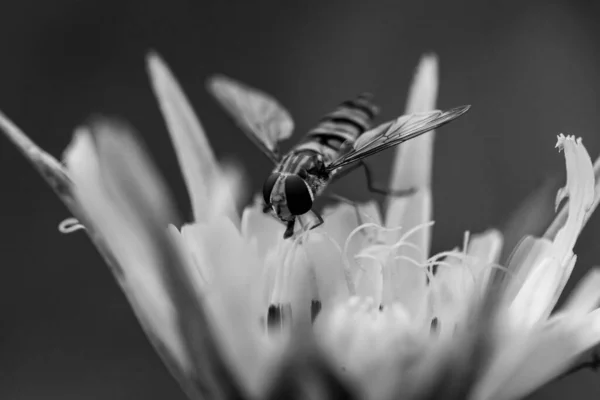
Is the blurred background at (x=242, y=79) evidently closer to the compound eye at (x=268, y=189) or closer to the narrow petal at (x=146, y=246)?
the compound eye at (x=268, y=189)

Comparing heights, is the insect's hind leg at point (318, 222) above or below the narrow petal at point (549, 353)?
above

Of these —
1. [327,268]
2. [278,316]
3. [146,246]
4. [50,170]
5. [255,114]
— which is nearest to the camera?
[146,246]

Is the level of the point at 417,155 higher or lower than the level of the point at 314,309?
higher

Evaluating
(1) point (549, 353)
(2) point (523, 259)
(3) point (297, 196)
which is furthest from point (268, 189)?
(1) point (549, 353)

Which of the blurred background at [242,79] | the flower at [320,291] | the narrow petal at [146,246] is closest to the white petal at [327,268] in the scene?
the flower at [320,291]

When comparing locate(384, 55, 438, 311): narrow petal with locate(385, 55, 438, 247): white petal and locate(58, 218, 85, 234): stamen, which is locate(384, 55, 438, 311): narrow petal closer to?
locate(385, 55, 438, 247): white petal

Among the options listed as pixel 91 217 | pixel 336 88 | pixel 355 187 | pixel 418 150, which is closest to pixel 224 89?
pixel 418 150

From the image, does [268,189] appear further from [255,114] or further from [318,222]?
[255,114]
